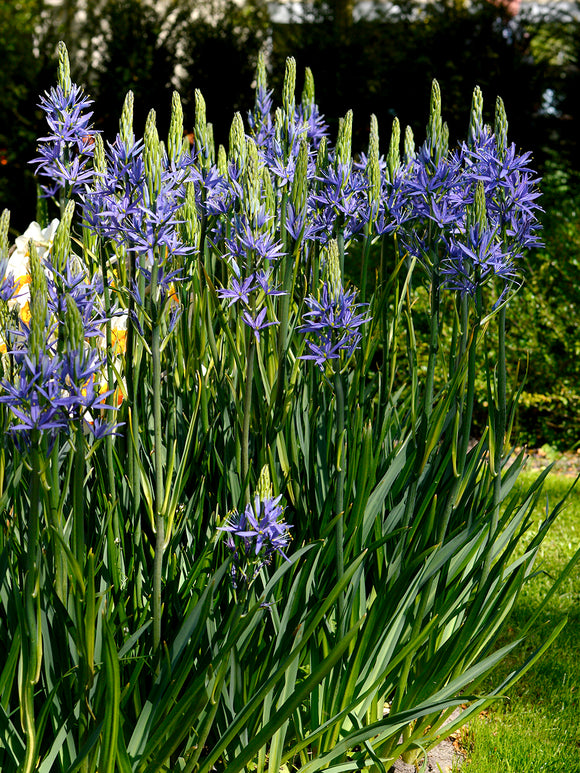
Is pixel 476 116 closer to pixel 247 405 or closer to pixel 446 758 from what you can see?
pixel 247 405

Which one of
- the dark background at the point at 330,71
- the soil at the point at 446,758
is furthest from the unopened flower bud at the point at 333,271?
the dark background at the point at 330,71

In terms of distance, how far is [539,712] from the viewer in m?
2.74

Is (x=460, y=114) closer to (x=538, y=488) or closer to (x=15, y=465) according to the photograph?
(x=538, y=488)

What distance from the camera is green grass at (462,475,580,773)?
242cm

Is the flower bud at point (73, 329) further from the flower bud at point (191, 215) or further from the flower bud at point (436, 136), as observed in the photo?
the flower bud at point (436, 136)

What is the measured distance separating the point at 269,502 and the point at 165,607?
1.71ft

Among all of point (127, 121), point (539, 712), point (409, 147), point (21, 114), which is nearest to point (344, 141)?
point (409, 147)

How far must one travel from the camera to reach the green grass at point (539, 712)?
2416mm

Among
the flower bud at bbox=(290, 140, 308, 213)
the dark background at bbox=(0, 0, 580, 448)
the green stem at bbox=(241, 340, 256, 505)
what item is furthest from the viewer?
the dark background at bbox=(0, 0, 580, 448)

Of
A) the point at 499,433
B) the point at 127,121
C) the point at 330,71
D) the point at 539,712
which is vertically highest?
the point at 330,71

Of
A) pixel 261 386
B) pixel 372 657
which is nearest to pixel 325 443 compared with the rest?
pixel 261 386

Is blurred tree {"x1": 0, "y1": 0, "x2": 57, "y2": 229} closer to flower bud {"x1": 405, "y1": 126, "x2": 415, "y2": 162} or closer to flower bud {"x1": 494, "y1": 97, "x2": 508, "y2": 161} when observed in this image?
flower bud {"x1": 405, "y1": 126, "x2": 415, "y2": 162}

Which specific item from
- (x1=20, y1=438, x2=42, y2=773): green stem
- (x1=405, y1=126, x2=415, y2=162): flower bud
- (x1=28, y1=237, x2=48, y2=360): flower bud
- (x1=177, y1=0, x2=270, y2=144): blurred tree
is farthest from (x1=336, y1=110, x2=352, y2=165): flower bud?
(x1=177, y1=0, x2=270, y2=144): blurred tree

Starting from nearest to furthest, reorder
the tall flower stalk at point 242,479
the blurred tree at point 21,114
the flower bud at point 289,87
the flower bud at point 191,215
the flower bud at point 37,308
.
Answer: the flower bud at point 37,308, the tall flower stalk at point 242,479, the flower bud at point 191,215, the flower bud at point 289,87, the blurred tree at point 21,114
